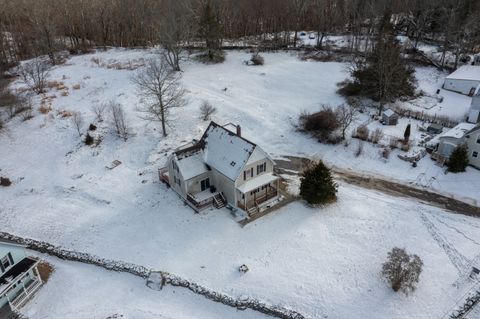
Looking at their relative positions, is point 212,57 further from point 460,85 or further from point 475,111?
point 475,111

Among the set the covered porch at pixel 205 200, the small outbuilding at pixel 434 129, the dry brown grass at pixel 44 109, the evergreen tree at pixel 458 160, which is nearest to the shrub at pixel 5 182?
the dry brown grass at pixel 44 109

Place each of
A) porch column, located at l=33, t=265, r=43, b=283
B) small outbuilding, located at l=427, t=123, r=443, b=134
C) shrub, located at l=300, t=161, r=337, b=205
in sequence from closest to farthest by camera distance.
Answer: porch column, located at l=33, t=265, r=43, b=283 → shrub, located at l=300, t=161, r=337, b=205 → small outbuilding, located at l=427, t=123, r=443, b=134

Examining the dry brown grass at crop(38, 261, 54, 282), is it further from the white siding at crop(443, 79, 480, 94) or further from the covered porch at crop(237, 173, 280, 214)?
the white siding at crop(443, 79, 480, 94)

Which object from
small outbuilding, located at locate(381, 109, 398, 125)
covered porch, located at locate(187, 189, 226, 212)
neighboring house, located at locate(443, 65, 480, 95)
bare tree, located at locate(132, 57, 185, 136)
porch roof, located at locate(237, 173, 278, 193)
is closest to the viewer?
porch roof, located at locate(237, 173, 278, 193)

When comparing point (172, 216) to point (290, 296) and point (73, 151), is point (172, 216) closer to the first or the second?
point (290, 296)

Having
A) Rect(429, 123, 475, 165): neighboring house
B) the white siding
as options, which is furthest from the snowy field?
the white siding
